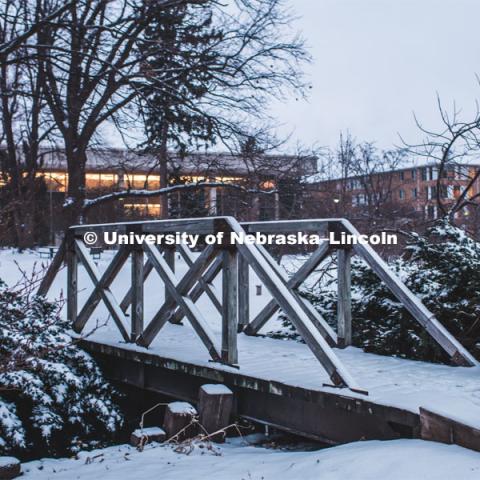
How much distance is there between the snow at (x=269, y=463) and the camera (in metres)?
3.56

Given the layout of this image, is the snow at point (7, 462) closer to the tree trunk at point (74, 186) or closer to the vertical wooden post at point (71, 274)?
the vertical wooden post at point (71, 274)

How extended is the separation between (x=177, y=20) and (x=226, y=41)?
149cm

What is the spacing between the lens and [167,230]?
6383 mm

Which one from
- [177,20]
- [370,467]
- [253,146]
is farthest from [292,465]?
[177,20]

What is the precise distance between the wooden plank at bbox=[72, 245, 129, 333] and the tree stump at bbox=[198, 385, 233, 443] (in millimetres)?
2073

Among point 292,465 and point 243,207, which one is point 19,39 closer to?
point 243,207

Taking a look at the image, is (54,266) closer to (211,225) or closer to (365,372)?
(211,225)

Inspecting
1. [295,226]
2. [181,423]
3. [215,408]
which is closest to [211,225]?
[295,226]

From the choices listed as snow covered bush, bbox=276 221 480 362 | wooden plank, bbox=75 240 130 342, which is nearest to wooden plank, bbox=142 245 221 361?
wooden plank, bbox=75 240 130 342

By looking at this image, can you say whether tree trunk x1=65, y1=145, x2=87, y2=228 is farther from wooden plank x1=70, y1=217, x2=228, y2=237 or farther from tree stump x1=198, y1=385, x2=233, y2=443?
tree stump x1=198, y1=385, x2=233, y2=443

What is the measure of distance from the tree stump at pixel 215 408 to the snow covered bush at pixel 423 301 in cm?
179

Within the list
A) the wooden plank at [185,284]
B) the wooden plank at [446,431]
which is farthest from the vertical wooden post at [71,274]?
the wooden plank at [446,431]

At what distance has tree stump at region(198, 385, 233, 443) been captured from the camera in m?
5.36

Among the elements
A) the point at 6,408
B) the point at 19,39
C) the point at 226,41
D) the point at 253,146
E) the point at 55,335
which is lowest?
the point at 6,408
